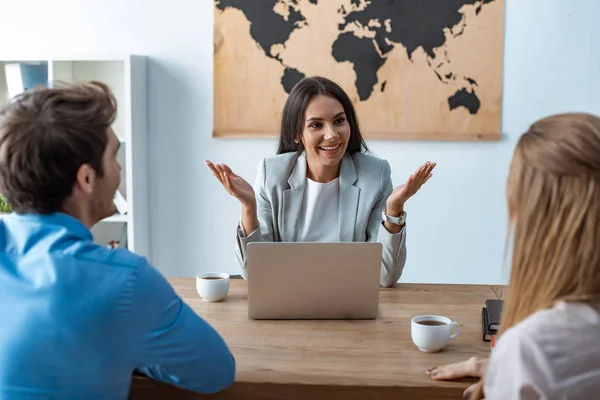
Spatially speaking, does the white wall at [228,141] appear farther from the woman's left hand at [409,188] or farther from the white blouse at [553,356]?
the white blouse at [553,356]

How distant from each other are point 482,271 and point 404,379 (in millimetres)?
2436

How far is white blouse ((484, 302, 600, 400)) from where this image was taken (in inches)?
42.2

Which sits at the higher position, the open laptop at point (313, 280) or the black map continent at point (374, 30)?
the black map continent at point (374, 30)

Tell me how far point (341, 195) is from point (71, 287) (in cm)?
132

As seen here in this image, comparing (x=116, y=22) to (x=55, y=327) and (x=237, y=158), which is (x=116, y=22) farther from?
(x=55, y=327)

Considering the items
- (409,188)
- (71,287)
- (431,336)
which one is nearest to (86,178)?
(71,287)

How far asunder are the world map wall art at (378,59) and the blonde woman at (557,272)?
2.44m

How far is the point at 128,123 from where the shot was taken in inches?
137

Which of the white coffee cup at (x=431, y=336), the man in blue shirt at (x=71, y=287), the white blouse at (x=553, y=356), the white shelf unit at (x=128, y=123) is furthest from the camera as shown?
the white shelf unit at (x=128, y=123)

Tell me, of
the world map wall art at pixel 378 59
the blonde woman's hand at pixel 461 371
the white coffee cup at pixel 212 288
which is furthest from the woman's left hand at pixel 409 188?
the world map wall art at pixel 378 59

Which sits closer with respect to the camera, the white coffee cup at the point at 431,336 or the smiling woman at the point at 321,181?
the white coffee cup at the point at 431,336

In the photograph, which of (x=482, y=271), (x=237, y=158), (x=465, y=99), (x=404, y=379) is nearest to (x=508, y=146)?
(x=465, y=99)

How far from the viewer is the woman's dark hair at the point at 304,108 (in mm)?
2467

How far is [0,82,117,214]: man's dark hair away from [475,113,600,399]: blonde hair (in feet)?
2.53
